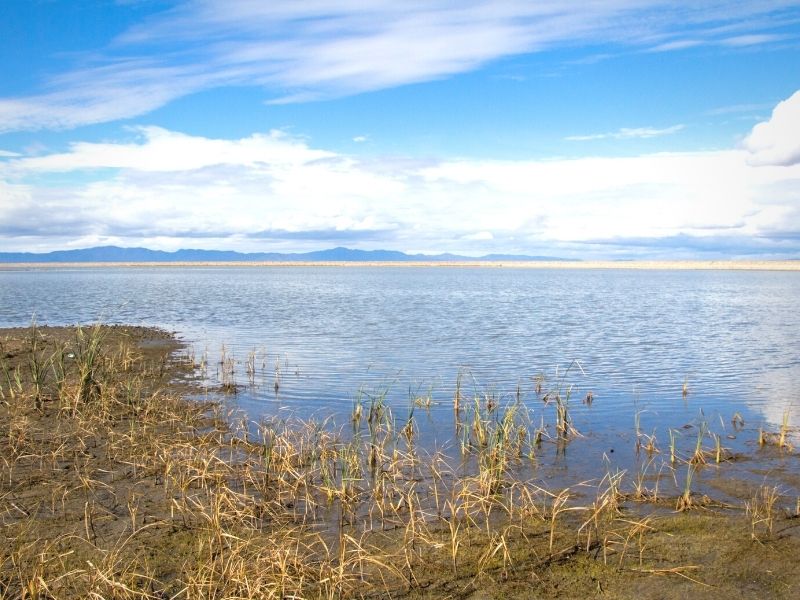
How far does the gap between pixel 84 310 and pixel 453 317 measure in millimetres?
22038

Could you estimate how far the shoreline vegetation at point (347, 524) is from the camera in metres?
6.06

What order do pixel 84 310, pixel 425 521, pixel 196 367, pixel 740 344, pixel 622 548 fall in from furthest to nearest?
pixel 84 310, pixel 740 344, pixel 196 367, pixel 425 521, pixel 622 548

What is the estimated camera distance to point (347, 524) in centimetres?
755

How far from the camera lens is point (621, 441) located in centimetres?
1137

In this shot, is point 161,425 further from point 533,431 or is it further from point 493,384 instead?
point 493,384

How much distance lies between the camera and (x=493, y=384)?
16609 millimetres

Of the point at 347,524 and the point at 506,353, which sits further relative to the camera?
the point at 506,353

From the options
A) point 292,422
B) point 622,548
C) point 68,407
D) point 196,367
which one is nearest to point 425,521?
point 622,548

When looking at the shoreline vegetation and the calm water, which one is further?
the calm water

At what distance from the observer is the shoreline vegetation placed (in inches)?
239

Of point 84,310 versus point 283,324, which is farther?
point 84,310

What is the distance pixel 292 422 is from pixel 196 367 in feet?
23.6

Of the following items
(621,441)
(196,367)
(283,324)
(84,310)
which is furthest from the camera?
(84,310)

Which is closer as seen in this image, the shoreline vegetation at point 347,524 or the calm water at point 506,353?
the shoreline vegetation at point 347,524
